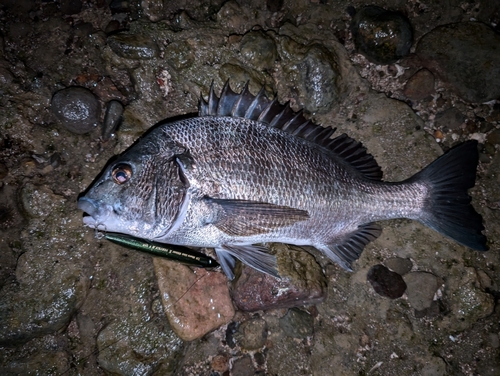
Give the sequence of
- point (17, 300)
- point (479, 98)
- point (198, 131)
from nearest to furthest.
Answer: point (198, 131), point (17, 300), point (479, 98)

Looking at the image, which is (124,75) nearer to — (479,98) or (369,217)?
(369,217)

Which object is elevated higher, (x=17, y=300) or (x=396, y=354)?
(x=396, y=354)

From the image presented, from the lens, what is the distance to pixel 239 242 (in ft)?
9.58

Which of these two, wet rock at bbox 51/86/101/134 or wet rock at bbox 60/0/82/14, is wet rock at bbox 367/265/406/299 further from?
wet rock at bbox 60/0/82/14

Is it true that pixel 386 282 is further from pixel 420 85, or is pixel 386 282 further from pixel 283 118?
pixel 420 85

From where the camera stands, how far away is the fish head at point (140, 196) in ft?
8.17

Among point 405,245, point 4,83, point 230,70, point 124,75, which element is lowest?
point 4,83

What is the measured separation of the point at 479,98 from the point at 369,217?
1.74 m

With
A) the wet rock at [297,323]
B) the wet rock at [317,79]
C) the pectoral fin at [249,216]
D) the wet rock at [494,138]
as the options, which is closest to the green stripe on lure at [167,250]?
the pectoral fin at [249,216]

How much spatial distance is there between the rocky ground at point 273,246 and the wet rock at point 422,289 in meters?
0.01

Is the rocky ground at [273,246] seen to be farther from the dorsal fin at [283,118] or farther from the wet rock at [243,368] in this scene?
the dorsal fin at [283,118]

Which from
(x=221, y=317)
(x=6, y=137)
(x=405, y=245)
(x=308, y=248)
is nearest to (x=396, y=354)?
(x=405, y=245)

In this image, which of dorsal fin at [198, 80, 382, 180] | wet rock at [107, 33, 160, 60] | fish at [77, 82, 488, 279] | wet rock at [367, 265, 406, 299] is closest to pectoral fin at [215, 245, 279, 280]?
fish at [77, 82, 488, 279]

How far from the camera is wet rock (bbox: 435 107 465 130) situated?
3.39 metres
